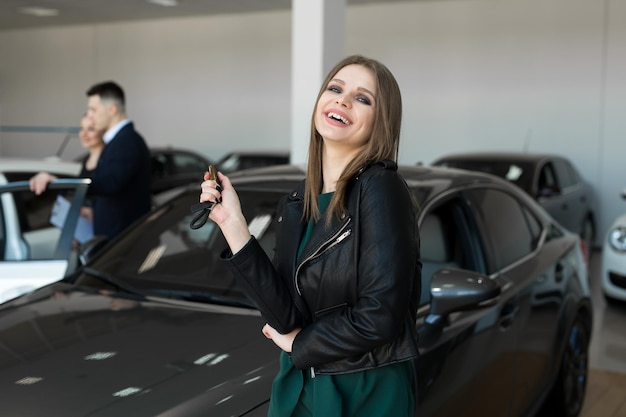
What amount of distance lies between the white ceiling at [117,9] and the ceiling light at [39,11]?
9cm

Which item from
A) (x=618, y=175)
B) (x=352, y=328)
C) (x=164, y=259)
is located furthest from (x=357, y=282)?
(x=618, y=175)

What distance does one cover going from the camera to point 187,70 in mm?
13297

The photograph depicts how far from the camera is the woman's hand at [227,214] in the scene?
1.49m

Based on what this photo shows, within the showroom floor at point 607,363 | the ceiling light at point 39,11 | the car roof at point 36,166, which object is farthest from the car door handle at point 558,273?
the ceiling light at point 39,11

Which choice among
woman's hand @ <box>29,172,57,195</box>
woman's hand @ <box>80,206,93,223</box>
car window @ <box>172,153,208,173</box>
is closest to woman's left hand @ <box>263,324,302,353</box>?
woman's hand @ <box>29,172,57,195</box>

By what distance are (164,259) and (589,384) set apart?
2.74 m

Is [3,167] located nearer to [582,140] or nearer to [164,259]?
[164,259]

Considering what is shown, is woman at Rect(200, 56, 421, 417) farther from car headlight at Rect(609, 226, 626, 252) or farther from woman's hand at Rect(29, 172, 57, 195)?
car headlight at Rect(609, 226, 626, 252)

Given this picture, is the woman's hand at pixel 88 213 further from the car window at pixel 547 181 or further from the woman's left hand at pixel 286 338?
the car window at pixel 547 181

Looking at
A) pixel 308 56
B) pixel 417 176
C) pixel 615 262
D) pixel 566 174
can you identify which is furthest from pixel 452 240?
pixel 566 174

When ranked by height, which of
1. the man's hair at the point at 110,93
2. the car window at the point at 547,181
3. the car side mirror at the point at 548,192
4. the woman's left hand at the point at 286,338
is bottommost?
the car side mirror at the point at 548,192

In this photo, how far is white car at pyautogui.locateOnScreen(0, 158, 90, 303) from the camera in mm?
3338

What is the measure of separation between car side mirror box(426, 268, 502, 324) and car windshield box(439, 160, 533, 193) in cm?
572

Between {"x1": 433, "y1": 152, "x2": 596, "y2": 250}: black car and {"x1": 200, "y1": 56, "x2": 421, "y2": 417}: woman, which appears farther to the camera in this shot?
{"x1": 433, "y1": 152, "x2": 596, "y2": 250}: black car
